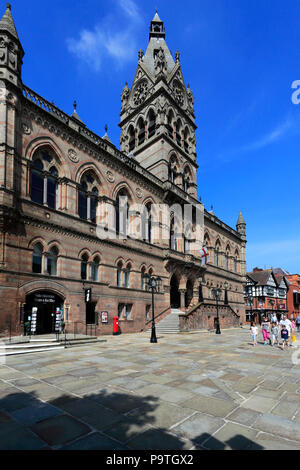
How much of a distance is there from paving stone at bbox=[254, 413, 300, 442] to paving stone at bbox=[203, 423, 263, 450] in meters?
0.34

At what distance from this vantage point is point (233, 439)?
14.6 feet

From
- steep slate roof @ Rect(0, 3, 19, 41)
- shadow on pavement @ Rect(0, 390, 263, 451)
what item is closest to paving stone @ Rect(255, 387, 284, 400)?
shadow on pavement @ Rect(0, 390, 263, 451)

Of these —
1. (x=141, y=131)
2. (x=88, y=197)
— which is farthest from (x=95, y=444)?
(x=141, y=131)

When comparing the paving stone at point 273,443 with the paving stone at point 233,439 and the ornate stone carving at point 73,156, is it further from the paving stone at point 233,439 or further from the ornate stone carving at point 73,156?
the ornate stone carving at point 73,156

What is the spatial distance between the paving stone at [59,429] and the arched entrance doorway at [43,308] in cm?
1297

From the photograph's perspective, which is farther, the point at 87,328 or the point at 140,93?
the point at 140,93

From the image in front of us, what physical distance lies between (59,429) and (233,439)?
2.86 metres

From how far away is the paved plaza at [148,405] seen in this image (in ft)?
14.5

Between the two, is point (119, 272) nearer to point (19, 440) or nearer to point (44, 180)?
point (44, 180)

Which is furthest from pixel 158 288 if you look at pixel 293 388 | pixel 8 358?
pixel 293 388

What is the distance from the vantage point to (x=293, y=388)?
24.4 feet

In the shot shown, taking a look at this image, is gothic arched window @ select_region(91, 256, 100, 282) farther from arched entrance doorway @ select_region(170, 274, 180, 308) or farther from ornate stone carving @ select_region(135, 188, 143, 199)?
arched entrance doorway @ select_region(170, 274, 180, 308)
